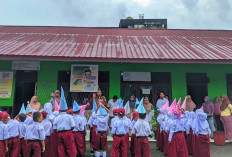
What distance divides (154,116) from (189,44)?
16.5 ft

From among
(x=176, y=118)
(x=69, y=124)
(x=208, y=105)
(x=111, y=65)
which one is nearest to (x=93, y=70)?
(x=111, y=65)

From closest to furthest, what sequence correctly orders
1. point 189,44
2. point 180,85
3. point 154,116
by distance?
point 154,116 < point 180,85 < point 189,44

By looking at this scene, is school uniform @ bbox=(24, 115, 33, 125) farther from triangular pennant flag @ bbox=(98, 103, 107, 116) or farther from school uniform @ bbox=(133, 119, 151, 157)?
school uniform @ bbox=(133, 119, 151, 157)

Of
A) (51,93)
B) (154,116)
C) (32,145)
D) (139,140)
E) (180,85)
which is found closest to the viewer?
(32,145)

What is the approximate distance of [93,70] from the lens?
845cm

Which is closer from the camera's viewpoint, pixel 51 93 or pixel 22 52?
pixel 22 52

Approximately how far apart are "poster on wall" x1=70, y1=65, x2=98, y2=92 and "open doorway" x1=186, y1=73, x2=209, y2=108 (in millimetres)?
4355

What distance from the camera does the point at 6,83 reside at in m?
8.27

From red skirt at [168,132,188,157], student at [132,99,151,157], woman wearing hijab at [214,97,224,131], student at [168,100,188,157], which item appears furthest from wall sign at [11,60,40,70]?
woman wearing hijab at [214,97,224,131]

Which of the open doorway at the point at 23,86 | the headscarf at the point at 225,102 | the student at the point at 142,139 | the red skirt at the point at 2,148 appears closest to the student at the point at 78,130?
the student at the point at 142,139

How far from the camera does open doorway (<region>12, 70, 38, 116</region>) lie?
8.40 m

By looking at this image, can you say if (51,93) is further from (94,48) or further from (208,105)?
(208,105)

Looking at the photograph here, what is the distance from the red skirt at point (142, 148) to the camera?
4.64m

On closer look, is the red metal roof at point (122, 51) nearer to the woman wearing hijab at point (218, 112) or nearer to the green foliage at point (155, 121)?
the woman wearing hijab at point (218, 112)
